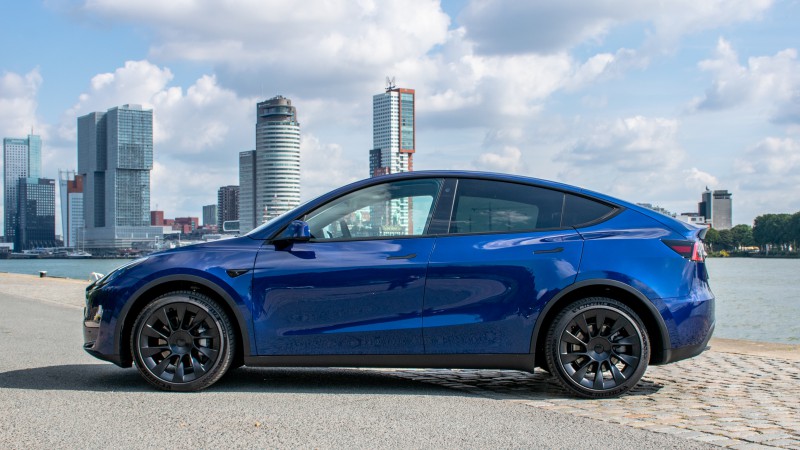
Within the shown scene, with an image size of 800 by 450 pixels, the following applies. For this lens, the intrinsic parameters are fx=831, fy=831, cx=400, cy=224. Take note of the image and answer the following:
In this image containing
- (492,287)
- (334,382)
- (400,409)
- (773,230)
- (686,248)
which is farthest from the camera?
(773,230)

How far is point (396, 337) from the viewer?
5.55 m

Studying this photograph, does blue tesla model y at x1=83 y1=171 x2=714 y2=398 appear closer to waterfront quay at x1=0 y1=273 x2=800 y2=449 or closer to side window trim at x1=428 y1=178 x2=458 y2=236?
side window trim at x1=428 y1=178 x2=458 y2=236

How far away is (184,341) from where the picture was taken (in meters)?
5.69

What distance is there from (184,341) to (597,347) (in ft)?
9.16

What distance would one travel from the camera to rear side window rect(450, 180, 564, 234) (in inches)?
225

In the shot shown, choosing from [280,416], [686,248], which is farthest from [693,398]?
[280,416]

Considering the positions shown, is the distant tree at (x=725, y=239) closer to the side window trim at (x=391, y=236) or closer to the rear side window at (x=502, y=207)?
the rear side window at (x=502, y=207)

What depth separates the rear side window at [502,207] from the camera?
225 inches

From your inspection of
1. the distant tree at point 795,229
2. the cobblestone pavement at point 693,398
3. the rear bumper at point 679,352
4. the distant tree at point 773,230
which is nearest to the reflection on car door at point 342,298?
the cobblestone pavement at point 693,398

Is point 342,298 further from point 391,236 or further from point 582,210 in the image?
point 582,210

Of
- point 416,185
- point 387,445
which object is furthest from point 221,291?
point 387,445

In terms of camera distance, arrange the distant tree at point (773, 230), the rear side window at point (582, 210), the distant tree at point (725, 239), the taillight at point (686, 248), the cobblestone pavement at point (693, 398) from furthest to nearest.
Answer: the distant tree at point (725, 239) → the distant tree at point (773, 230) → the rear side window at point (582, 210) → the taillight at point (686, 248) → the cobblestone pavement at point (693, 398)

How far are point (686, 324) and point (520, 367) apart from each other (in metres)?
1.14

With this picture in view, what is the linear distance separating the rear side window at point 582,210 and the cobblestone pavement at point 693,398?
1.20m
